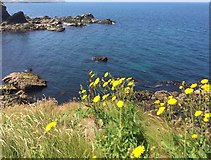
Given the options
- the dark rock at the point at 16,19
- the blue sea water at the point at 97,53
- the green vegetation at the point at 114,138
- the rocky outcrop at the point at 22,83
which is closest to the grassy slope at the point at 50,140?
the green vegetation at the point at 114,138

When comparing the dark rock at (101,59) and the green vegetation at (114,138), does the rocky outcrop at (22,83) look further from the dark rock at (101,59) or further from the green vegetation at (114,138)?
the green vegetation at (114,138)

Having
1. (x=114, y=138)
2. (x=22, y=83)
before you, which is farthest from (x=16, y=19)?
(x=114, y=138)

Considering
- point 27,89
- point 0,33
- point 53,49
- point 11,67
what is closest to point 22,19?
point 0,33

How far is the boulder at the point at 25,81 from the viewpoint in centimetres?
2595

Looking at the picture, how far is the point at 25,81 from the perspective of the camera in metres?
26.7

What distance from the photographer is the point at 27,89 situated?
25.9m

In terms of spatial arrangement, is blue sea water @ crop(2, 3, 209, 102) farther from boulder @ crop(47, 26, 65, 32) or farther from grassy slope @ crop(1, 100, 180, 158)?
grassy slope @ crop(1, 100, 180, 158)

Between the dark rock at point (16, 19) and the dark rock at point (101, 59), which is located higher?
the dark rock at point (16, 19)

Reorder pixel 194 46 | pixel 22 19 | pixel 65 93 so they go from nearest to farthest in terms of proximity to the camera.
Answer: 1. pixel 65 93
2. pixel 194 46
3. pixel 22 19

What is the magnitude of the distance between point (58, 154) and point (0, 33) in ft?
188

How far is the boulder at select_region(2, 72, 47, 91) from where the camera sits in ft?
85.1

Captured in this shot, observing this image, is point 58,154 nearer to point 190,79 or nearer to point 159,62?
point 190,79

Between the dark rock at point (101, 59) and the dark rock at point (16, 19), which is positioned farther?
the dark rock at point (16, 19)

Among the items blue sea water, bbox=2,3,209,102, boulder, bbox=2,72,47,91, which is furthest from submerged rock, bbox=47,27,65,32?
boulder, bbox=2,72,47,91
